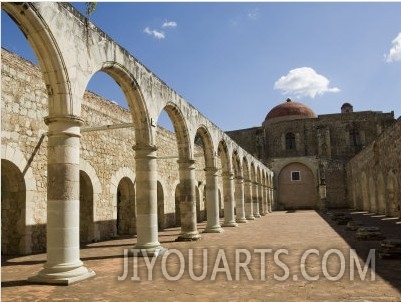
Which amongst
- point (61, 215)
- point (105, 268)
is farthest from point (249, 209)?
point (61, 215)

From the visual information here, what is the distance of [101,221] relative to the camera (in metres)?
12.0

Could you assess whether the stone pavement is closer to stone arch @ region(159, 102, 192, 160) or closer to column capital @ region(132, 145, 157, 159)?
column capital @ region(132, 145, 157, 159)

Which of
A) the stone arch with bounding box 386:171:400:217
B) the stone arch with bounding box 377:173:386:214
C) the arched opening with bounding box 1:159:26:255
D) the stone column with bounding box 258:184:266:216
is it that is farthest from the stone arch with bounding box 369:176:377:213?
the arched opening with bounding box 1:159:26:255

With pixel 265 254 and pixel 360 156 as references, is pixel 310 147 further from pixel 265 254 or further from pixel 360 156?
pixel 265 254

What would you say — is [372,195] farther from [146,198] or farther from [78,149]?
[78,149]

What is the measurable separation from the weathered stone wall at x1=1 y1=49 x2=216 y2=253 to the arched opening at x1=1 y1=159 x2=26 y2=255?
0.04 m

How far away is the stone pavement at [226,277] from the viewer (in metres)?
4.71

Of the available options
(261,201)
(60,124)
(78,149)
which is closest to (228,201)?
(261,201)

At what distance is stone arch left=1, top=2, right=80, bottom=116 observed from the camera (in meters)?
5.53

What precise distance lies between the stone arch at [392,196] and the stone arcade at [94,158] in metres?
0.06

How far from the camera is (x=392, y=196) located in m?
18.4

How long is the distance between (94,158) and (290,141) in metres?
31.0

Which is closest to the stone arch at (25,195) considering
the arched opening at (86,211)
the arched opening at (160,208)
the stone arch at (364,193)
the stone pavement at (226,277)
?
the stone pavement at (226,277)

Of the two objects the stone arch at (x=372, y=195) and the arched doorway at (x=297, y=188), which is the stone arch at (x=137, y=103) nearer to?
the stone arch at (x=372, y=195)
